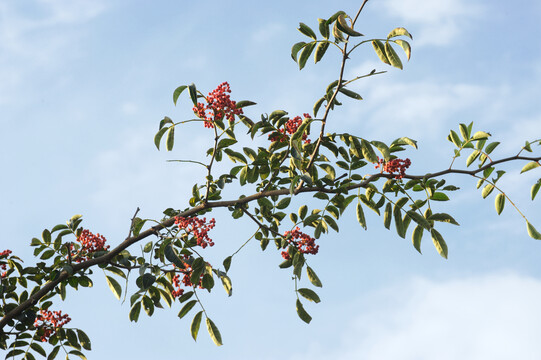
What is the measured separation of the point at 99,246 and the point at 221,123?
63.7 inches

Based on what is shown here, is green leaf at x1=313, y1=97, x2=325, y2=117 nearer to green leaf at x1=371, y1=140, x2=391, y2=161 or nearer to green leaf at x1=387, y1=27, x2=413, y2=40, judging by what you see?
green leaf at x1=371, y1=140, x2=391, y2=161

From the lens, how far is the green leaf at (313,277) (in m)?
4.50

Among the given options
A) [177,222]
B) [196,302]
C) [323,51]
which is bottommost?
[196,302]

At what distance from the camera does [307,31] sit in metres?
3.98

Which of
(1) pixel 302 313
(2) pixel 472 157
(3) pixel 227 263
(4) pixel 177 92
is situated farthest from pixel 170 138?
(2) pixel 472 157

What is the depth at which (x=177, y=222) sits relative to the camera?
454 cm

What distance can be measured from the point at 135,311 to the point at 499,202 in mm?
2914

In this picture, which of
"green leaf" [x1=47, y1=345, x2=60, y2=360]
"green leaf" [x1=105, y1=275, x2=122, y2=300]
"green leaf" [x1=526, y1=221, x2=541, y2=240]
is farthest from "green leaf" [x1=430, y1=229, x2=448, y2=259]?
"green leaf" [x1=47, y1=345, x2=60, y2=360]

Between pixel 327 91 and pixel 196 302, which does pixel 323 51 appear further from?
pixel 196 302

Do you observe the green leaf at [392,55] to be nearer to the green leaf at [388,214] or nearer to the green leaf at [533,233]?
the green leaf at [388,214]

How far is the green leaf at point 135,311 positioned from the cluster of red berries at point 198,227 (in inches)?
34.8

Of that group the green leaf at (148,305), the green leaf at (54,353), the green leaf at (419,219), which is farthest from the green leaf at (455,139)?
the green leaf at (54,353)

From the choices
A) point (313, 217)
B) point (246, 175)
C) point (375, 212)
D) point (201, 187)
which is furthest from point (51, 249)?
point (375, 212)

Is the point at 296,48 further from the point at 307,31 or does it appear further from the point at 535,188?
the point at 535,188
